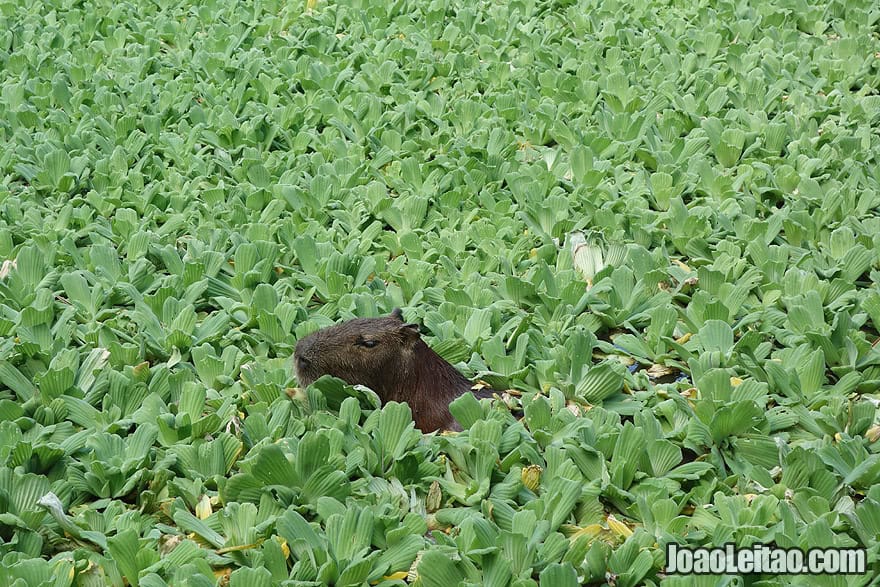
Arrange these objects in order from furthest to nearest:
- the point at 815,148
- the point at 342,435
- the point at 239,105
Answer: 1. the point at 239,105
2. the point at 815,148
3. the point at 342,435

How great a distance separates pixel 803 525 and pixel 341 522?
1.08 m

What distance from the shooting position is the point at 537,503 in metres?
2.40

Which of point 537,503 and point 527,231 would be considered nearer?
point 537,503

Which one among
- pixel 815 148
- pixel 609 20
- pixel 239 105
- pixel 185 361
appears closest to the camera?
pixel 185 361

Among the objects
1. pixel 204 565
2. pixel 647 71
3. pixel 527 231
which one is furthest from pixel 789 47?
pixel 204 565

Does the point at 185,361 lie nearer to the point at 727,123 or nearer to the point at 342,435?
the point at 342,435

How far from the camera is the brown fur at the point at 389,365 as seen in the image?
9.23 feet

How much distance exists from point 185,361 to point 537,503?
4.08 feet

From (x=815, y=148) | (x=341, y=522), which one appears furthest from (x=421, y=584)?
(x=815, y=148)

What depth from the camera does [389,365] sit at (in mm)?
2842

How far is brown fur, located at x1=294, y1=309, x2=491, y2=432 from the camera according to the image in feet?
9.23

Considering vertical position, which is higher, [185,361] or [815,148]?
[815,148]

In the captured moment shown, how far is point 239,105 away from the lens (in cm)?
470

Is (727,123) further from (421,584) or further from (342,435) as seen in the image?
(421,584)
